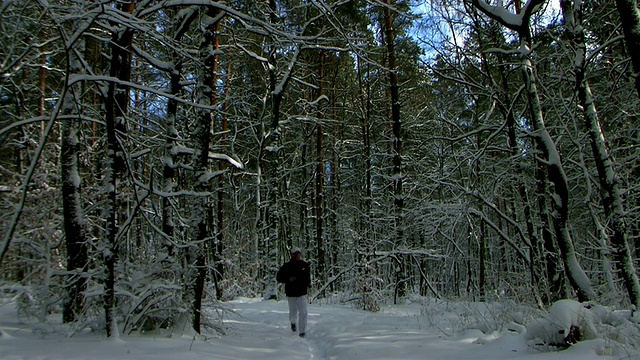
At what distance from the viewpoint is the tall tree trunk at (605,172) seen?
228 inches

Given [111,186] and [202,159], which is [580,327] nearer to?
[202,159]

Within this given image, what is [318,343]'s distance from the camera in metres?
7.54

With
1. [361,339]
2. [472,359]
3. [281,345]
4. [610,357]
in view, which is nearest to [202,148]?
[281,345]

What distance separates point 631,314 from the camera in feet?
15.3

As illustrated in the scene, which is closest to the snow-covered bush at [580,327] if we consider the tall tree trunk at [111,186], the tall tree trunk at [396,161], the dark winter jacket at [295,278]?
the dark winter jacket at [295,278]

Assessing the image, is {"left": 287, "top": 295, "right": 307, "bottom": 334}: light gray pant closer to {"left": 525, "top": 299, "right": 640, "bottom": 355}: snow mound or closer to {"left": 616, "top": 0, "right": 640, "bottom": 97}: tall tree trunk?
{"left": 525, "top": 299, "right": 640, "bottom": 355}: snow mound

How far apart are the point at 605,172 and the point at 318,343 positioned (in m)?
5.46

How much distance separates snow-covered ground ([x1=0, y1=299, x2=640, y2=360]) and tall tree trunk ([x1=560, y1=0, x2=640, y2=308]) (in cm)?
169

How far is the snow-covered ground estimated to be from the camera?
4.36m

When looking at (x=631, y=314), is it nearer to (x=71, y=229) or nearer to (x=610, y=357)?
(x=610, y=357)

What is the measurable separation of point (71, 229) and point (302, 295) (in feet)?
14.1

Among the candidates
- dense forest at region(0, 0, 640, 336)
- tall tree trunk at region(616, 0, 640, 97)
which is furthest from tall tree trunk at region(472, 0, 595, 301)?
tall tree trunk at region(616, 0, 640, 97)

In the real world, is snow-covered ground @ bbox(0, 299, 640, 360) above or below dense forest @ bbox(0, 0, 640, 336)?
below

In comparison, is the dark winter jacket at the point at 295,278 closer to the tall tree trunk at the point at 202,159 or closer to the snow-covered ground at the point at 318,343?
the snow-covered ground at the point at 318,343
